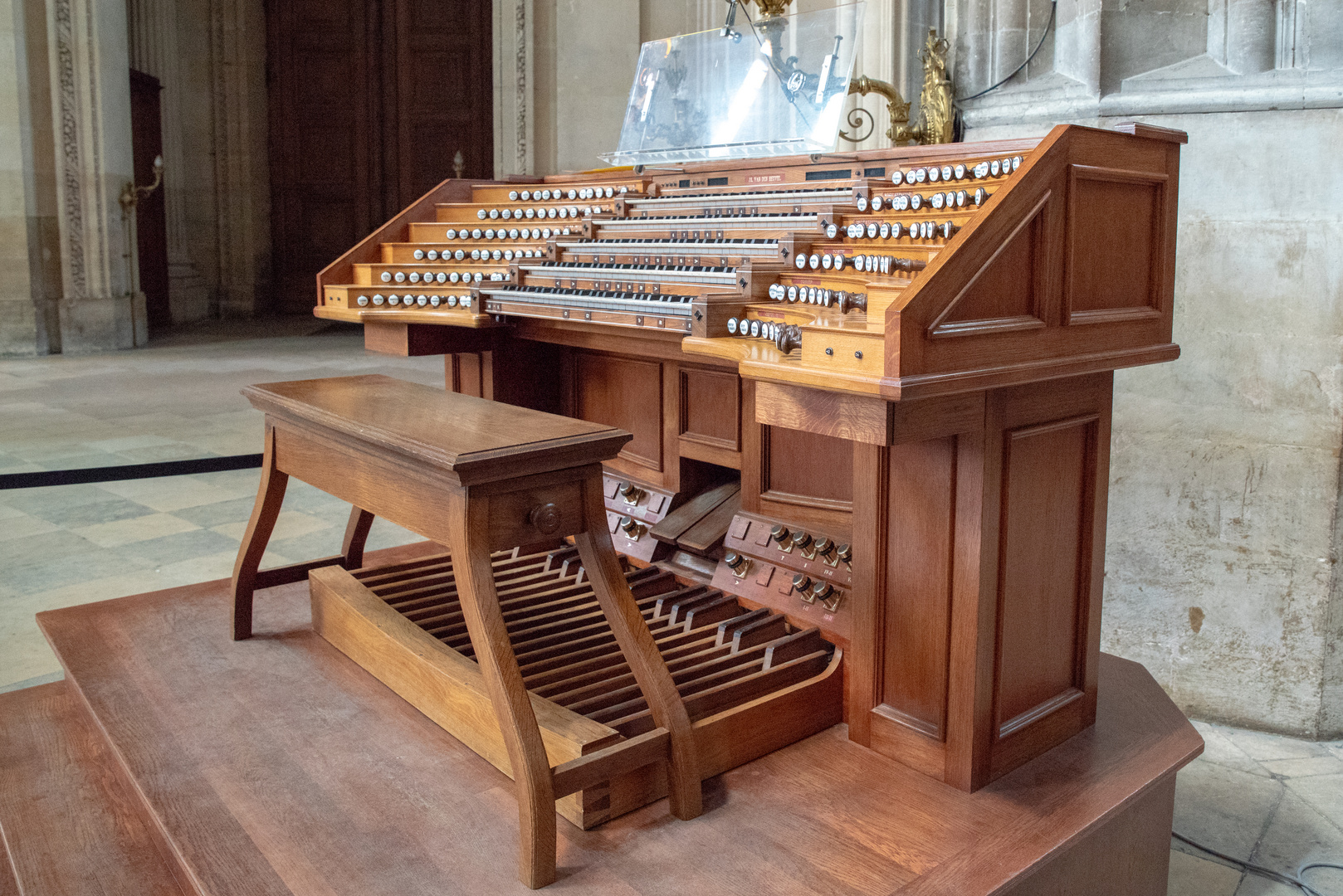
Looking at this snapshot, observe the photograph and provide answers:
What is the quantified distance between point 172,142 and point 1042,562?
12.1m

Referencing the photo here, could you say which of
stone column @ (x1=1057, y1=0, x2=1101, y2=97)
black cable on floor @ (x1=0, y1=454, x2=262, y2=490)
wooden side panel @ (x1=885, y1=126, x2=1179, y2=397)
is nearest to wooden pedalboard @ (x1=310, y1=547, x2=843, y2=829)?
wooden side panel @ (x1=885, y1=126, x2=1179, y2=397)

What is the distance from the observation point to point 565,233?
3.19 metres

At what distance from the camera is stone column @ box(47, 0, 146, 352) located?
29.7 ft

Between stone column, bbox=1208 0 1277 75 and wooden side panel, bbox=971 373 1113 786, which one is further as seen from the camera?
stone column, bbox=1208 0 1277 75

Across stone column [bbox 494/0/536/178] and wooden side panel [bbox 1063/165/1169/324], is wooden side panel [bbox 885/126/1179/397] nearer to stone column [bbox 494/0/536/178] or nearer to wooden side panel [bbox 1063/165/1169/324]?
wooden side panel [bbox 1063/165/1169/324]

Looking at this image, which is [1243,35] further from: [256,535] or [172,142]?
[172,142]

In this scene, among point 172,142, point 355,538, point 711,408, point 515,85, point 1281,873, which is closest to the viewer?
point 1281,873

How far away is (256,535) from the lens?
8.71 feet

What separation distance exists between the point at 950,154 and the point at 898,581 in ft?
3.15

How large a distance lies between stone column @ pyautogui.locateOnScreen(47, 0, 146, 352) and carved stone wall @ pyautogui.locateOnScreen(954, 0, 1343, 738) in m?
8.30

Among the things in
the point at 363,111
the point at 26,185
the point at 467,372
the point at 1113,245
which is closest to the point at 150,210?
the point at 363,111

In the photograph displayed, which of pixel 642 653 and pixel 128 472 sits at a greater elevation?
pixel 642 653

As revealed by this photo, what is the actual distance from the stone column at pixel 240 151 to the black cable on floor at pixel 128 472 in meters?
7.71

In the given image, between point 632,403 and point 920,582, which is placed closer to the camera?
point 920,582
